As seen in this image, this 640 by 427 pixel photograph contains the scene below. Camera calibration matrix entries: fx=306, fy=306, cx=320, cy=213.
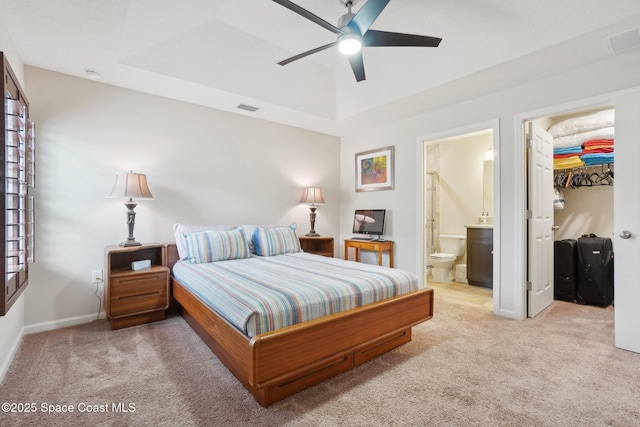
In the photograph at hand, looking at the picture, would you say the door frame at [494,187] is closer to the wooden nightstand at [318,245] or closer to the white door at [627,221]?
the white door at [627,221]

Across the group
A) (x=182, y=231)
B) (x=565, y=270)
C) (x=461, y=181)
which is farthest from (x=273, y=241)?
(x=565, y=270)

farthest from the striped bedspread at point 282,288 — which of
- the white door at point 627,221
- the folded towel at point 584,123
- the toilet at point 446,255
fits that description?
the folded towel at point 584,123

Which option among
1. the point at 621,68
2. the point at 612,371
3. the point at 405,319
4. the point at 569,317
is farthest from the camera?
the point at 569,317

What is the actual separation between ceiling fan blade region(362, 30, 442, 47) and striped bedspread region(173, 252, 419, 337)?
174 centimetres

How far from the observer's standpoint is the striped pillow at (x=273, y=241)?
11.5 ft

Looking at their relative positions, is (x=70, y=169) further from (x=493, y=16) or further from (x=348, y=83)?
(x=493, y=16)

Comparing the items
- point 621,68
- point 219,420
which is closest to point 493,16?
point 621,68

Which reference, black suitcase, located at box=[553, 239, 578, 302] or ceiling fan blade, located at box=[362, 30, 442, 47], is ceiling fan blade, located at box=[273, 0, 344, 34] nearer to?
ceiling fan blade, located at box=[362, 30, 442, 47]

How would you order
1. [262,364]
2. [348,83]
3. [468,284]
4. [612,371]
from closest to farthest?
[262,364]
[612,371]
[348,83]
[468,284]

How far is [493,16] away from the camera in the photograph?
97.1 inches

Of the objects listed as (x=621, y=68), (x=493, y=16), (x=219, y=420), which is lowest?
(x=219, y=420)

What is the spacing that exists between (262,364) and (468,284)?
3.99m

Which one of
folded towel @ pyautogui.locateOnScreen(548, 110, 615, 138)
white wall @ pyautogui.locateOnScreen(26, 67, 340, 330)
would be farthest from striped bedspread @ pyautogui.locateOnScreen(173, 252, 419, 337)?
folded towel @ pyautogui.locateOnScreen(548, 110, 615, 138)

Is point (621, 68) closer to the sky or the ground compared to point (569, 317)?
closer to the sky
